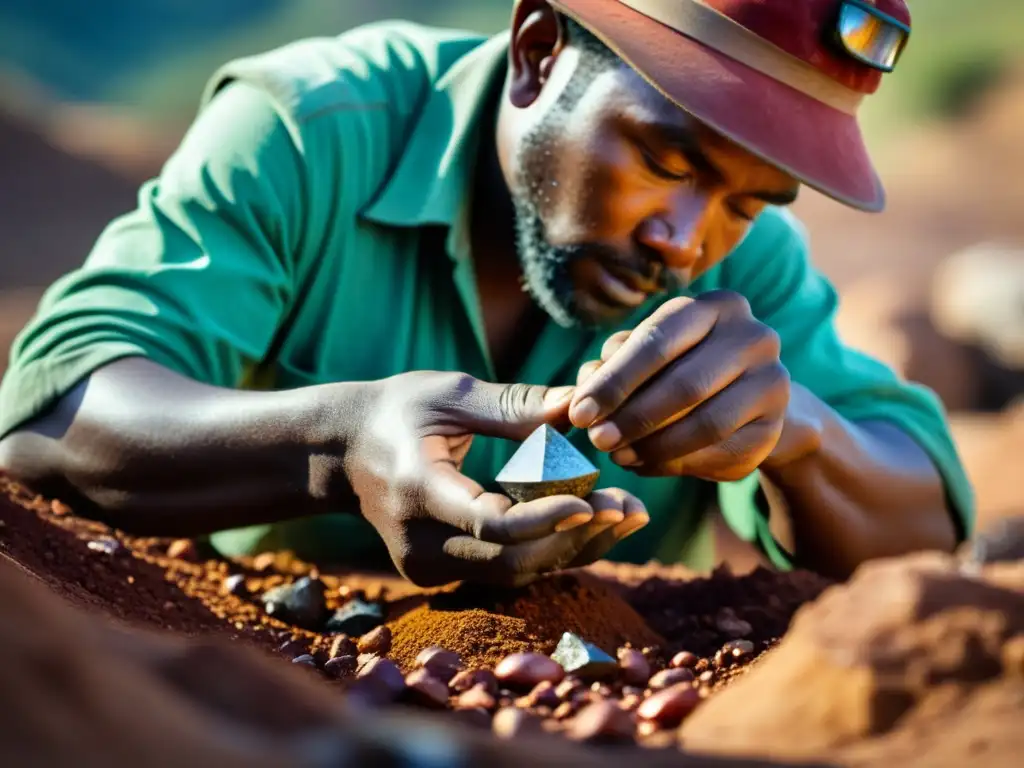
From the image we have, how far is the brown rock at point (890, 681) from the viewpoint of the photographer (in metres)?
1.10

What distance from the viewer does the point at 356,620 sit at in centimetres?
204

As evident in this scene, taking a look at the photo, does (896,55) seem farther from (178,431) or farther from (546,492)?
(178,431)

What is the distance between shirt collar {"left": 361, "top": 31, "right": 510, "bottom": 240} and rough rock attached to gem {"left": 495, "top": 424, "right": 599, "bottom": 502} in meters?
0.95

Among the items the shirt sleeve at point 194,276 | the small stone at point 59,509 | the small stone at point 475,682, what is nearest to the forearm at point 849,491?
the small stone at point 475,682

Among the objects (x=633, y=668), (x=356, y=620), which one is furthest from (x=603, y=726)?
(x=356, y=620)

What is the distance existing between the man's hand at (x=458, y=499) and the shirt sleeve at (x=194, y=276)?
2.06 feet

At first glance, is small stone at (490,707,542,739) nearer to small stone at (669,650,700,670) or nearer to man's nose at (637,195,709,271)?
small stone at (669,650,700,670)

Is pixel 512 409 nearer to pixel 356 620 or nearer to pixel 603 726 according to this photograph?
pixel 356 620

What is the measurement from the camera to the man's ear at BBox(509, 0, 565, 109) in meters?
2.55

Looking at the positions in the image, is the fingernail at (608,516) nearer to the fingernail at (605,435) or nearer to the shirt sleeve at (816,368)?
the fingernail at (605,435)

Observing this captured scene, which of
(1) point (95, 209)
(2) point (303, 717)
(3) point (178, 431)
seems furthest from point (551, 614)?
(1) point (95, 209)

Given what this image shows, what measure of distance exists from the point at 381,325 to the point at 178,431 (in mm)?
649

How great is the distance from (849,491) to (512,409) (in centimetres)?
116

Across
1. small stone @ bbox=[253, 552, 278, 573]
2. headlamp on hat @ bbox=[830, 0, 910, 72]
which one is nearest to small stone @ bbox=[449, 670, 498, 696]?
small stone @ bbox=[253, 552, 278, 573]
